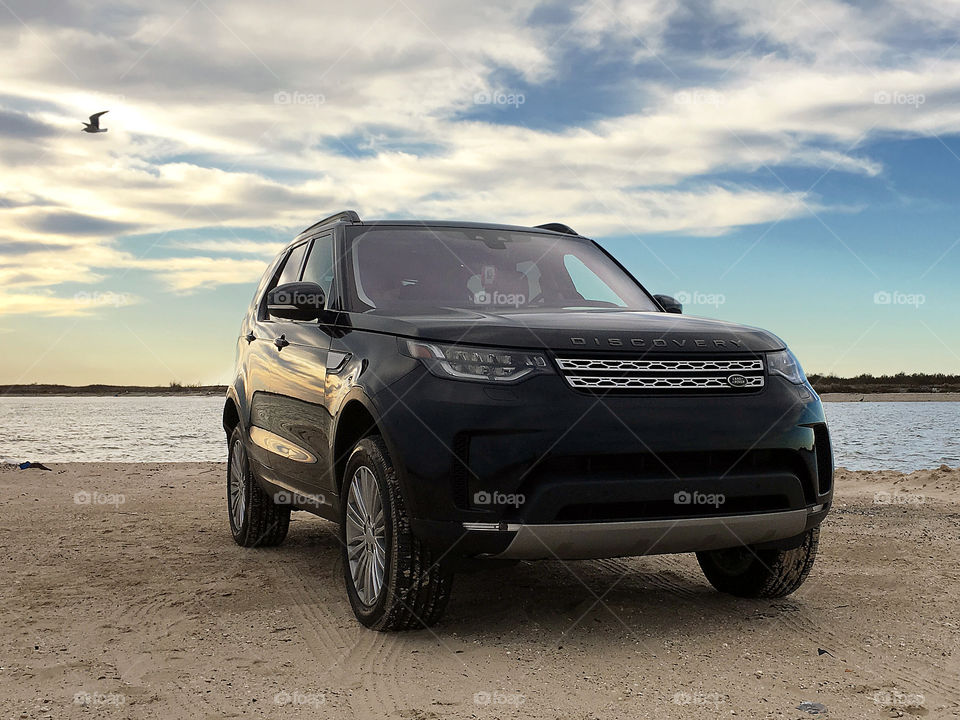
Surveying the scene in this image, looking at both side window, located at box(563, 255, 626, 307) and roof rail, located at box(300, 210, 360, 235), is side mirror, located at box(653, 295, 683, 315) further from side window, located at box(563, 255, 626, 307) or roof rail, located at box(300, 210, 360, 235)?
roof rail, located at box(300, 210, 360, 235)

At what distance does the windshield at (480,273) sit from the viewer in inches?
207

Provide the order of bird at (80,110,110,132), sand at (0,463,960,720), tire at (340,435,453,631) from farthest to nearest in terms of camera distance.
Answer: bird at (80,110,110,132) → tire at (340,435,453,631) → sand at (0,463,960,720)

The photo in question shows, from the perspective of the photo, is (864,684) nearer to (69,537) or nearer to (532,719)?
(532,719)

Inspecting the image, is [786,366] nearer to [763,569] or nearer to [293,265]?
[763,569]

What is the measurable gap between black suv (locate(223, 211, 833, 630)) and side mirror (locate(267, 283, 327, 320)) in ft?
0.03

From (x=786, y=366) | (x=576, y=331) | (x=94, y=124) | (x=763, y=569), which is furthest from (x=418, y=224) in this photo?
(x=94, y=124)

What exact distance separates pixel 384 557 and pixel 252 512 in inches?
114

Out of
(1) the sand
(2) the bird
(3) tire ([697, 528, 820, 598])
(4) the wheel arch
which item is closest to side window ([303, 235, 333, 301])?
(4) the wheel arch

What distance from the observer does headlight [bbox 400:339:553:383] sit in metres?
4.09

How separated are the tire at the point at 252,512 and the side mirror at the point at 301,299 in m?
2.16

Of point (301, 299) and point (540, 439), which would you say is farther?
point (301, 299)

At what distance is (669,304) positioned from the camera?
5844 mm

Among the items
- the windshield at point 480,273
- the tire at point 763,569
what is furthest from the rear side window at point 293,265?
the tire at point 763,569

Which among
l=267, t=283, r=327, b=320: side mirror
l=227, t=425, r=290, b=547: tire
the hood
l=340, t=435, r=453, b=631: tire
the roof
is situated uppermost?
the roof
